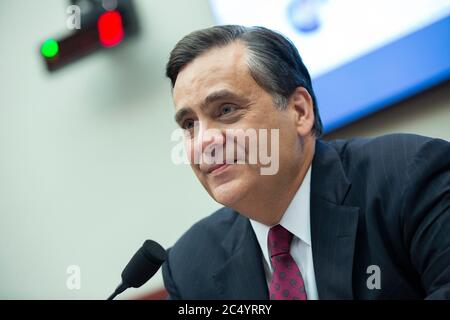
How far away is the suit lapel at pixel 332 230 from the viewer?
1012mm

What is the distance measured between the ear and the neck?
0.03 metres

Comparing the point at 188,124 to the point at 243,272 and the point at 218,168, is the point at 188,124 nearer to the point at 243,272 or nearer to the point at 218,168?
the point at 218,168

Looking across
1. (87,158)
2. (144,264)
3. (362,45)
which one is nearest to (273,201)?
(144,264)

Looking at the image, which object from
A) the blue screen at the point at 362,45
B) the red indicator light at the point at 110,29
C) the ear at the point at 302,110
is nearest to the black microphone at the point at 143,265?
the ear at the point at 302,110

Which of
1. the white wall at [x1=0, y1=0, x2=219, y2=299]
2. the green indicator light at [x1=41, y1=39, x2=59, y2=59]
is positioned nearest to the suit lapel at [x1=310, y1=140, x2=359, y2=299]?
the white wall at [x1=0, y1=0, x2=219, y2=299]

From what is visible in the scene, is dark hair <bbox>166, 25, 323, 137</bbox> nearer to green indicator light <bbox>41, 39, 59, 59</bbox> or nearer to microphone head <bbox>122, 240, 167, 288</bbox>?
microphone head <bbox>122, 240, 167, 288</bbox>

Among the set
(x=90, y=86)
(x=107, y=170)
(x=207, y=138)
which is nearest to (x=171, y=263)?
(x=207, y=138)

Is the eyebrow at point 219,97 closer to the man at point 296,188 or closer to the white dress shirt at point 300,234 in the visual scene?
the man at point 296,188

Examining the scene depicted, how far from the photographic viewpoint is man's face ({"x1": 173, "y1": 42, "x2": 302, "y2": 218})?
107cm

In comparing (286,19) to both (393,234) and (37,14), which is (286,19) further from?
(37,14)

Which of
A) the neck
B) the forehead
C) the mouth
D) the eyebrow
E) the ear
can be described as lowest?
the neck

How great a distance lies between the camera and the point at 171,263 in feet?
4.31

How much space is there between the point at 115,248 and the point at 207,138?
0.89 metres

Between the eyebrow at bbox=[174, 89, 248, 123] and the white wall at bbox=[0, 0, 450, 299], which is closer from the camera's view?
the eyebrow at bbox=[174, 89, 248, 123]
